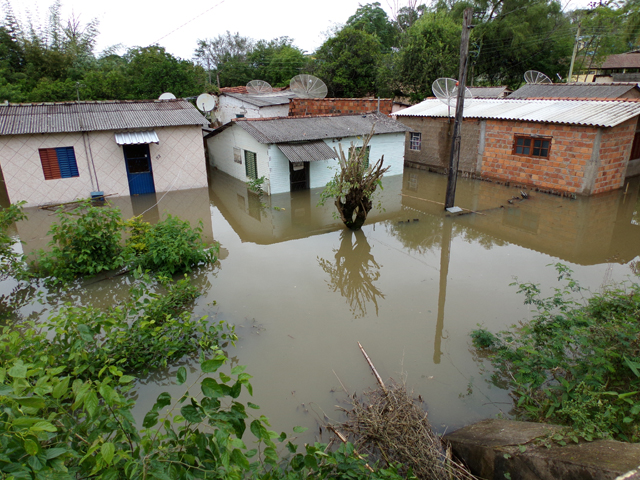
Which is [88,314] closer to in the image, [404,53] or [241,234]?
[241,234]

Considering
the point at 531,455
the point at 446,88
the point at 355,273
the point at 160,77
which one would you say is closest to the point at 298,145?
the point at 446,88

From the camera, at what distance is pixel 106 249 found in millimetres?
8727

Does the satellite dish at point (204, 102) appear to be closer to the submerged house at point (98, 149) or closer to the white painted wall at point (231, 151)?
the white painted wall at point (231, 151)

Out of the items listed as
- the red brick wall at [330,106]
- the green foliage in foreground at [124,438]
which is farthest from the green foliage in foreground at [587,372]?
the red brick wall at [330,106]

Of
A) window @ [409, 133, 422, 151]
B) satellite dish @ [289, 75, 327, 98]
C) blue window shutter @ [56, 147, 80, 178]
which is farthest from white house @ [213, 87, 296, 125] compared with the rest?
blue window shutter @ [56, 147, 80, 178]

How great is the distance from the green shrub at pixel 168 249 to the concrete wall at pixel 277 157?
6.18 m

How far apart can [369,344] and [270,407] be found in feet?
6.40

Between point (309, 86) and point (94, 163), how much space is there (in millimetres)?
10094

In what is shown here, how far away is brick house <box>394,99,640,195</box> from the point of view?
13609mm

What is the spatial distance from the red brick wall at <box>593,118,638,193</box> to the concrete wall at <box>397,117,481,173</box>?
14.8 feet

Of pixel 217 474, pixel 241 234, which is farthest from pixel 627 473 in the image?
pixel 241 234

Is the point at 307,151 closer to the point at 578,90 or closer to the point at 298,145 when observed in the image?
the point at 298,145

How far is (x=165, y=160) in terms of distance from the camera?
15.5 metres

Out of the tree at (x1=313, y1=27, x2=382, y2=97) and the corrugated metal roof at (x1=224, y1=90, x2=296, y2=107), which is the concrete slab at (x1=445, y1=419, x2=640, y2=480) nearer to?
the corrugated metal roof at (x1=224, y1=90, x2=296, y2=107)
